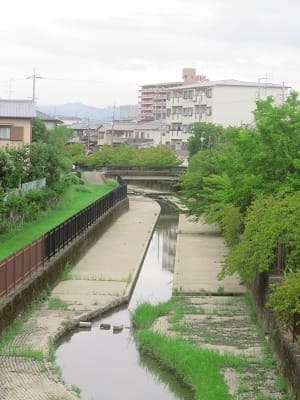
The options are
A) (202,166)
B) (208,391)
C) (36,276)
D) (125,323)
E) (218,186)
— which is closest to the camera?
(208,391)

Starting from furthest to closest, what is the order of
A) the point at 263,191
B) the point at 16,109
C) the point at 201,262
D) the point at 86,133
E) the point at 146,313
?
the point at 86,133 < the point at 16,109 < the point at 201,262 < the point at 263,191 < the point at 146,313

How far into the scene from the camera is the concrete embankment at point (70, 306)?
15.5 m

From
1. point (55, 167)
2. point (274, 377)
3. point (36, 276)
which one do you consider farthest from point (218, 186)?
point (274, 377)

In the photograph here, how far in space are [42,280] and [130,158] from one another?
217ft

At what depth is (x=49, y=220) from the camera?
38.2 m

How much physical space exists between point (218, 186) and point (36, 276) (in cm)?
1500

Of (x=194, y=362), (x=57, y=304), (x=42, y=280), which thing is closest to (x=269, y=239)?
(x=194, y=362)

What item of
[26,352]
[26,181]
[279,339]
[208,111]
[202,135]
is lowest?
[26,352]

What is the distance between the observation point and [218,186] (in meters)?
36.6

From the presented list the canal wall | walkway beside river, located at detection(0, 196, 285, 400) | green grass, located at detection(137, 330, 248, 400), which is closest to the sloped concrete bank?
walkway beside river, located at detection(0, 196, 285, 400)

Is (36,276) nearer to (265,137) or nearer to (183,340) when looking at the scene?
(183,340)

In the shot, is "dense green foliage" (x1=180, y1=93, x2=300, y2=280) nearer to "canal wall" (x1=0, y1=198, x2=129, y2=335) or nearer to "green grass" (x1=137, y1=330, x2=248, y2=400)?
"green grass" (x1=137, y1=330, x2=248, y2=400)

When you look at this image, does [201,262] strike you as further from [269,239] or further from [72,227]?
[269,239]

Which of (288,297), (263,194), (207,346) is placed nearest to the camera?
(288,297)
